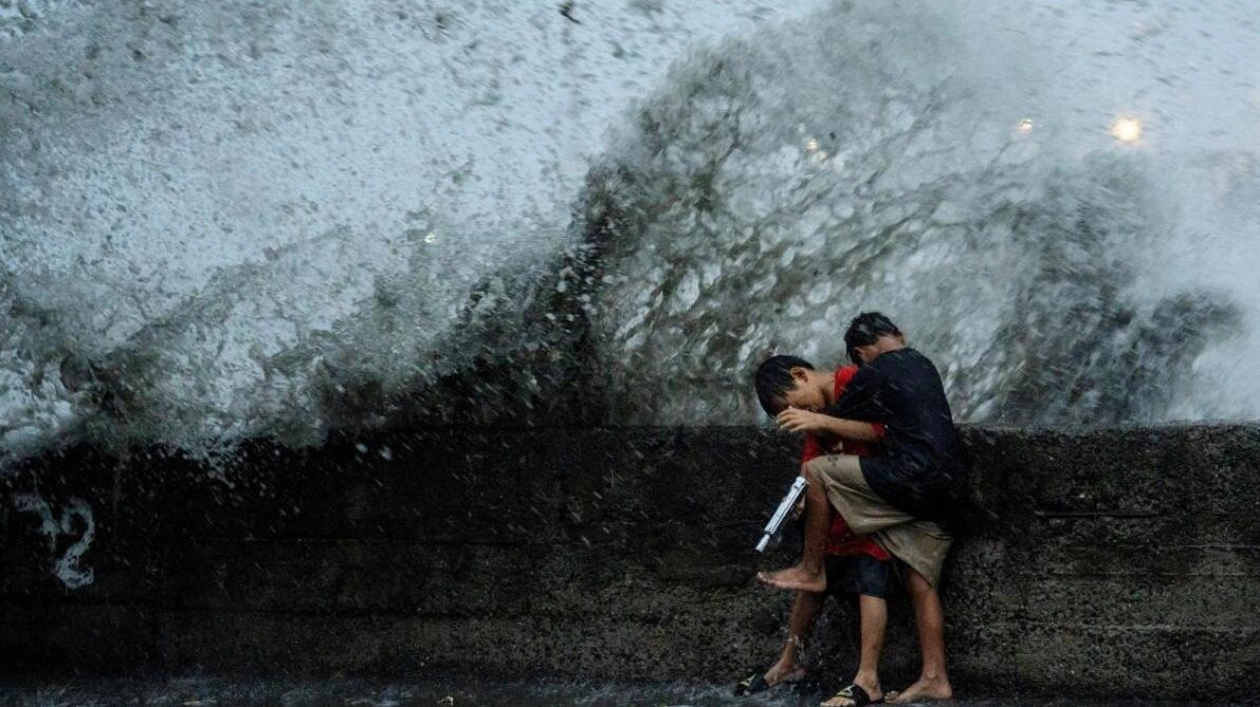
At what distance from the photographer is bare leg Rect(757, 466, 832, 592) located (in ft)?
16.3

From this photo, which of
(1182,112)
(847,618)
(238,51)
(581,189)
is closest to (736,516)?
(847,618)

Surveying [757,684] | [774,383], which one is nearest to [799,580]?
[757,684]

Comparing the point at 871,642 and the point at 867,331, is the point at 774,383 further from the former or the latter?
the point at 871,642

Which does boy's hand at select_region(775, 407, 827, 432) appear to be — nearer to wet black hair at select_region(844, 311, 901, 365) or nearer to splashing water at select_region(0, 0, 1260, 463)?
wet black hair at select_region(844, 311, 901, 365)

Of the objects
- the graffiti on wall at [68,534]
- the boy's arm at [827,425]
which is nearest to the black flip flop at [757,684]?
the boy's arm at [827,425]

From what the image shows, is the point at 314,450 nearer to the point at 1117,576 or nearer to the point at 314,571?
the point at 314,571

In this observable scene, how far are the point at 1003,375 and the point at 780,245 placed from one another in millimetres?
1092

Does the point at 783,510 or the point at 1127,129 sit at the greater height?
the point at 1127,129

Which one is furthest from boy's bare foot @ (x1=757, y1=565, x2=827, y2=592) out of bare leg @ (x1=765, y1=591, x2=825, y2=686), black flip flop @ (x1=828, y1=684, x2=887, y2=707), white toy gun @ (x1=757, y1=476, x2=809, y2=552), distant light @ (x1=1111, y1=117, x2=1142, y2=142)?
distant light @ (x1=1111, y1=117, x2=1142, y2=142)

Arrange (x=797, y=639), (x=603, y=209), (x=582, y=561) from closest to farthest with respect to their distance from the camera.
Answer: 1. (x=797, y=639)
2. (x=582, y=561)
3. (x=603, y=209)

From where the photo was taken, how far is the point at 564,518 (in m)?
5.60

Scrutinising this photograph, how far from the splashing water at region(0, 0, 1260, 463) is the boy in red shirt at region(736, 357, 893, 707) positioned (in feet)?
2.52

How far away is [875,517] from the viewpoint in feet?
16.2

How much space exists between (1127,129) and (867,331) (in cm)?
202
